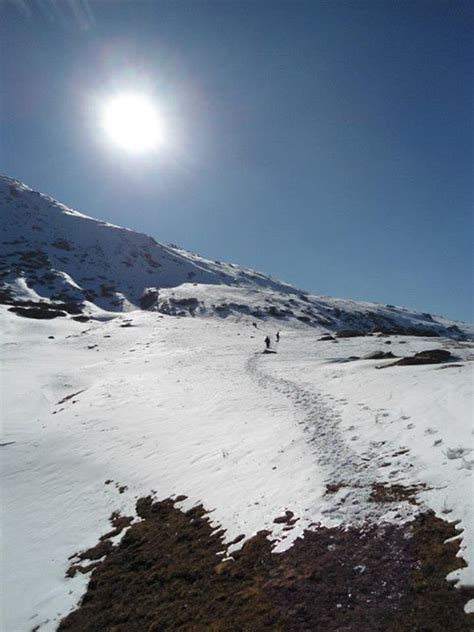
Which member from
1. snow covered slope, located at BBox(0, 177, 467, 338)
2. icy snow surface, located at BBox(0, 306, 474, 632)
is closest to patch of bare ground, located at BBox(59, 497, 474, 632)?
icy snow surface, located at BBox(0, 306, 474, 632)

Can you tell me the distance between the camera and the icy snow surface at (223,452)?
7.88 meters

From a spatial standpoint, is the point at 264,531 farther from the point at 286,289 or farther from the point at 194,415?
the point at 286,289

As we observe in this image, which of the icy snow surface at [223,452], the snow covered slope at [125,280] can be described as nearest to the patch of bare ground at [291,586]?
the icy snow surface at [223,452]

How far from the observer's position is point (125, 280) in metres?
124

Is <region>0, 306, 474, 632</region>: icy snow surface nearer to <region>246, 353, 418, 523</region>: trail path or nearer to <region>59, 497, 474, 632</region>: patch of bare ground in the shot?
<region>246, 353, 418, 523</region>: trail path

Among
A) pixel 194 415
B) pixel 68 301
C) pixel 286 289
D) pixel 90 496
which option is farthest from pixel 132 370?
pixel 286 289

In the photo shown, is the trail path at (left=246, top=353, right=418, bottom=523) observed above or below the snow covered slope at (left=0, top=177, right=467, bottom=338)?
below

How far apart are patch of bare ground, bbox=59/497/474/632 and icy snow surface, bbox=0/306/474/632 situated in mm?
432

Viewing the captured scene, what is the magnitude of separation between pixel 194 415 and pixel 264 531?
12.0 meters

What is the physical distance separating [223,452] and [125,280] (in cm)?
11904

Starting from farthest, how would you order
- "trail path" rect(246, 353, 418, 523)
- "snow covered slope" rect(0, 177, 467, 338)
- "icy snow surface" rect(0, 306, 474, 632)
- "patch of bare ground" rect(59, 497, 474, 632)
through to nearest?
"snow covered slope" rect(0, 177, 467, 338), "icy snow surface" rect(0, 306, 474, 632), "trail path" rect(246, 353, 418, 523), "patch of bare ground" rect(59, 497, 474, 632)

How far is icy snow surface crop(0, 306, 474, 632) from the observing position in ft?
25.8

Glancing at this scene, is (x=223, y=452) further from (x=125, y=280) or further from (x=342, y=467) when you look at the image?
(x=125, y=280)

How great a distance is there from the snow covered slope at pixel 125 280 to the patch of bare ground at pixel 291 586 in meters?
64.1
